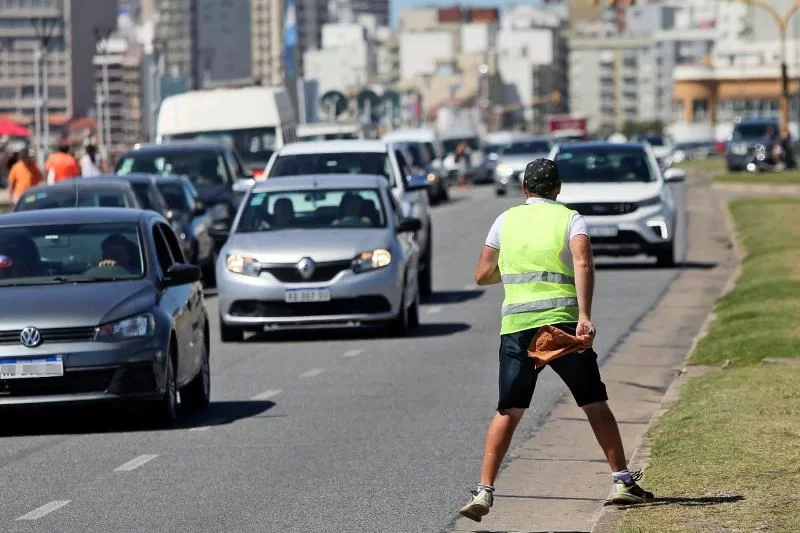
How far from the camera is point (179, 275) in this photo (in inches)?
548

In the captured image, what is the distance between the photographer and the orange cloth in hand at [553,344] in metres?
9.28

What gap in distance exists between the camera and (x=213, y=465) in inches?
461

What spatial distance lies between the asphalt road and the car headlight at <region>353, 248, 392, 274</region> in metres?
0.68

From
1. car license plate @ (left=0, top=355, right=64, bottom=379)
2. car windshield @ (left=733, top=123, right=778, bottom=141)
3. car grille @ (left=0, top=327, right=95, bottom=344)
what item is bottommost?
car windshield @ (left=733, top=123, right=778, bottom=141)

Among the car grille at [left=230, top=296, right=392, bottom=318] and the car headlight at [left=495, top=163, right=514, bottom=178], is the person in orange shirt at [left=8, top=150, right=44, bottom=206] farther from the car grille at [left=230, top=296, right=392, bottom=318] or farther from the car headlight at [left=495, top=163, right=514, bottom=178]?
the car headlight at [left=495, top=163, right=514, bottom=178]

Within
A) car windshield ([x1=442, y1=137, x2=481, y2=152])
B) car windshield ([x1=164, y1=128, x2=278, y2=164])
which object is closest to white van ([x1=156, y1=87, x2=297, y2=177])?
car windshield ([x1=164, y1=128, x2=278, y2=164])

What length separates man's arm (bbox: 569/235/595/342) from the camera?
930 centimetres

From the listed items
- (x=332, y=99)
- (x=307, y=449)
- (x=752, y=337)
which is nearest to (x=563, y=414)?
(x=307, y=449)

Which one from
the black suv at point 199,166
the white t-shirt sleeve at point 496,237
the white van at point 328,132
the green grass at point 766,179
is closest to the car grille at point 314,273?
the white t-shirt sleeve at point 496,237

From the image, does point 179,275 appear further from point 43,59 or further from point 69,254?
point 43,59

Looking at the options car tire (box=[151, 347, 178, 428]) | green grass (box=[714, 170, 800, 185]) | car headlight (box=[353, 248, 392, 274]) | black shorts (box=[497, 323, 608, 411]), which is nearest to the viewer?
black shorts (box=[497, 323, 608, 411])

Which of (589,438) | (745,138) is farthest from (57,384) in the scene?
(745,138)

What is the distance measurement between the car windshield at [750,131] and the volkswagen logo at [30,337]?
6629 centimetres

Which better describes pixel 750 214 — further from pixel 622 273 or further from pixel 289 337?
pixel 289 337
